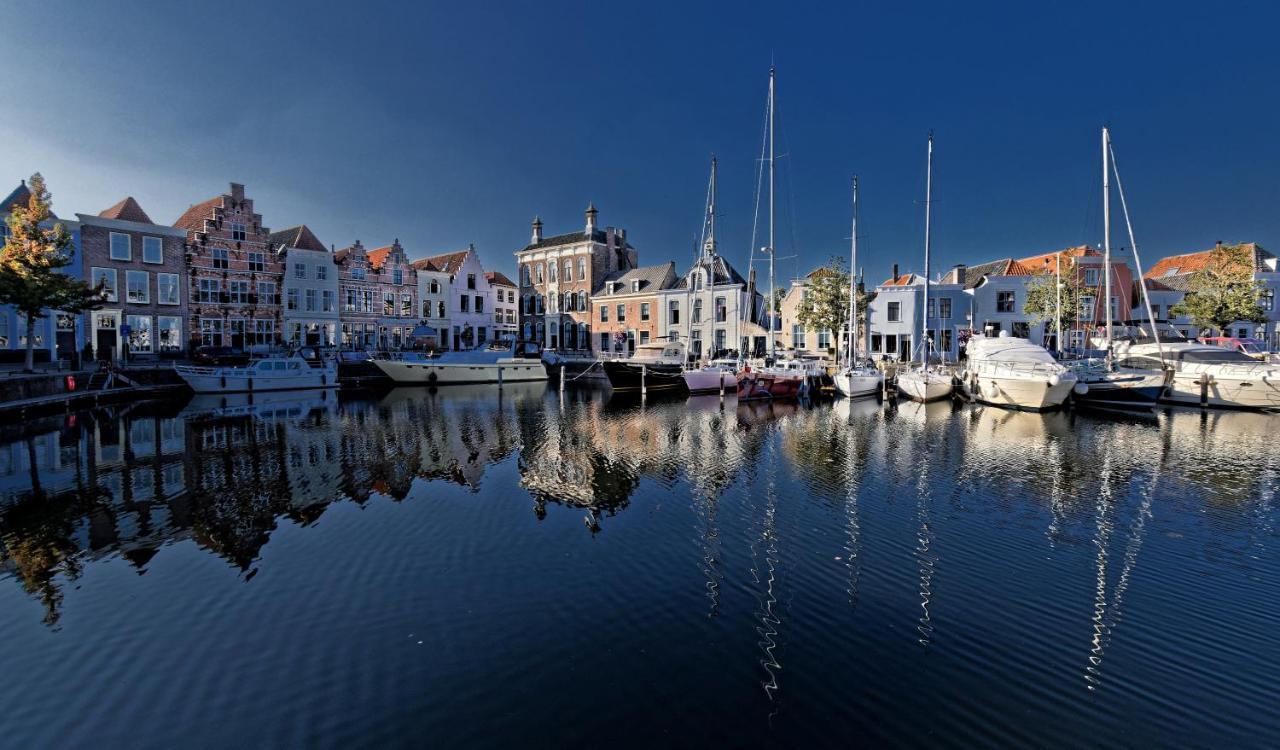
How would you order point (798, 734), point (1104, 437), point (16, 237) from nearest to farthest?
point (798, 734) → point (1104, 437) → point (16, 237)

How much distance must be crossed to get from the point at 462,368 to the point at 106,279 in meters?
24.7

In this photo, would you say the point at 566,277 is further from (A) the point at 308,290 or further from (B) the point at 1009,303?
(B) the point at 1009,303

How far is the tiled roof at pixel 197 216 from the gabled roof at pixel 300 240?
5.55 m

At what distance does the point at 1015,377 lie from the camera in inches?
1209

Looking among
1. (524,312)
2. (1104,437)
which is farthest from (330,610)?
(524,312)

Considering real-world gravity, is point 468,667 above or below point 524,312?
below

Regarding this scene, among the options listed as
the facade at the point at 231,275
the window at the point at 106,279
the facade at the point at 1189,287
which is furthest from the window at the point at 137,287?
the facade at the point at 1189,287

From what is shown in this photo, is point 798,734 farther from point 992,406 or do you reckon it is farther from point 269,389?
point 269,389

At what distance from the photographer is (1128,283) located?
5203cm

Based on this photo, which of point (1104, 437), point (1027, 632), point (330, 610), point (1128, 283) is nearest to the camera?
point (1027, 632)

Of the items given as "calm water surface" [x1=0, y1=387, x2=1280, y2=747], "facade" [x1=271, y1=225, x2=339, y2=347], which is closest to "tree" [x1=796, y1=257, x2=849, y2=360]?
"calm water surface" [x1=0, y1=387, x2=1280, y2=747]

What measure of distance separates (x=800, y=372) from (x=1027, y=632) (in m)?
29.2

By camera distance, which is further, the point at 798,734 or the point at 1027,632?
the point at 1027,632

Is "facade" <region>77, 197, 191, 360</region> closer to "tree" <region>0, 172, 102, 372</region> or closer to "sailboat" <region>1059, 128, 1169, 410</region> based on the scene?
"tree" <region>0, 172, 102, 372</region>
